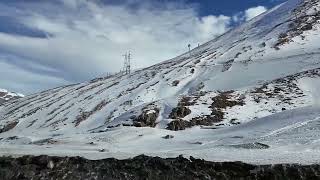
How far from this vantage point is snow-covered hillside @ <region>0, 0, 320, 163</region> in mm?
30547

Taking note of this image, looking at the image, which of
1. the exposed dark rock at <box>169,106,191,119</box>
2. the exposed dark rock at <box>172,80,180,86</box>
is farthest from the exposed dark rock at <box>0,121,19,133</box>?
the exposed dark rock at <box>169,106,191,119</box>

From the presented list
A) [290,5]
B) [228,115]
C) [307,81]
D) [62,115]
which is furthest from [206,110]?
[290,5]

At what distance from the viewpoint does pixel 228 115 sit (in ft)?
186

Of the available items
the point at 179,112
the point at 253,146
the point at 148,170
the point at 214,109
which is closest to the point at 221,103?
the point at 214,109

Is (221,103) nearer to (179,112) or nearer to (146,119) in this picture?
(179,112)

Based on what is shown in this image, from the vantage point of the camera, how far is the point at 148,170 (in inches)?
779

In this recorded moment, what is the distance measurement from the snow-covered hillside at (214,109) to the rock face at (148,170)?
1.60 meters

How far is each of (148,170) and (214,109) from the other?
39.1m

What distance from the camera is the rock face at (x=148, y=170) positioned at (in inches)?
764

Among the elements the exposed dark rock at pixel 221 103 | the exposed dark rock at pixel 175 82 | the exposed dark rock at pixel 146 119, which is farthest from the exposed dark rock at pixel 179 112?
the exposed dark rock at pixel 175 82

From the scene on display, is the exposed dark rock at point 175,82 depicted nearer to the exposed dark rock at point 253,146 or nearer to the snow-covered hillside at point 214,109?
the snow-covered hillside at point 214,109

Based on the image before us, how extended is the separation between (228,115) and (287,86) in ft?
55.7

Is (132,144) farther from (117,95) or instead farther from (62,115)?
(117,95)

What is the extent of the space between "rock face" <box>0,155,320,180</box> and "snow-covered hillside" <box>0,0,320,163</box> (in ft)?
5.26
